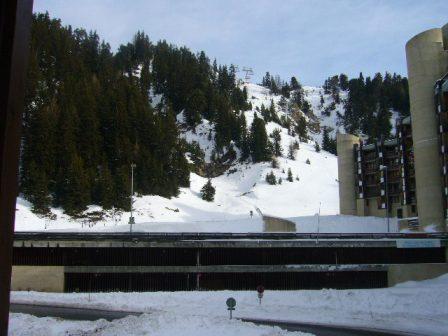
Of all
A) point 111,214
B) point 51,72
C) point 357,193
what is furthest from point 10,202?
point 51,72

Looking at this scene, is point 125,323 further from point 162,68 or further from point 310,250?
point 162,68

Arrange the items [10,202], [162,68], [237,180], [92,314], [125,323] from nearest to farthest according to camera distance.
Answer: [10,202], [125,323], [92,314], [237,180], [162,68]

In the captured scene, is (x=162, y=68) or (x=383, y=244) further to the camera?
(x=162, y=68)

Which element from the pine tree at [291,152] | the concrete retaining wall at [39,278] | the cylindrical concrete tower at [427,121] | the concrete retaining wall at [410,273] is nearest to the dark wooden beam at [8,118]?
the concrete retaining wall at [39,278]

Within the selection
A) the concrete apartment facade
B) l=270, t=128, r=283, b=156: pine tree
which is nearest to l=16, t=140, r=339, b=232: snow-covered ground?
l=270, t=128, r=283, b=156: pine tree

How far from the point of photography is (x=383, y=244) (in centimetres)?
4691

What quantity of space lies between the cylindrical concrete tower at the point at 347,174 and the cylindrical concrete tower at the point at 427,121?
34.2 m

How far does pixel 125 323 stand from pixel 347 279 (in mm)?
28931

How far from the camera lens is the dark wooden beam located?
2.69 m

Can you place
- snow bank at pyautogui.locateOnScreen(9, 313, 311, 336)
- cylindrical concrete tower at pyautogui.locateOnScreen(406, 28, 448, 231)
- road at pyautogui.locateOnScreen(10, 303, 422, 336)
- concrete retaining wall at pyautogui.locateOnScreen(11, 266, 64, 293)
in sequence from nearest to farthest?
snow bank at pyautogui.locateOnScreen(9, 313, 311, 336)
road at pyautogui.locateOnScreen(10, 303, 422, 336)
concrete retaining wall at pyautogui.locateOnScreen(11, 266, 64, 293)
cylindrical concrete tower at pyautogui.locateOnScreen(406, 28, 448, 231)

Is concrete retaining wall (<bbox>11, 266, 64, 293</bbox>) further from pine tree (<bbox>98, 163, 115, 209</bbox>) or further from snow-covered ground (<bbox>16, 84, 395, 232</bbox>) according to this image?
pine tree (<bbox>98, 163, 115, 209</bbox>)

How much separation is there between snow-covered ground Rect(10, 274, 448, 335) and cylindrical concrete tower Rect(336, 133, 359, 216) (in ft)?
192

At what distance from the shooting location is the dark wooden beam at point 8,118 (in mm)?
2689

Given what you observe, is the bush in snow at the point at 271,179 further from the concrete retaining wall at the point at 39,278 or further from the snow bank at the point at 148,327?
the snow bank at the point at 148,327
